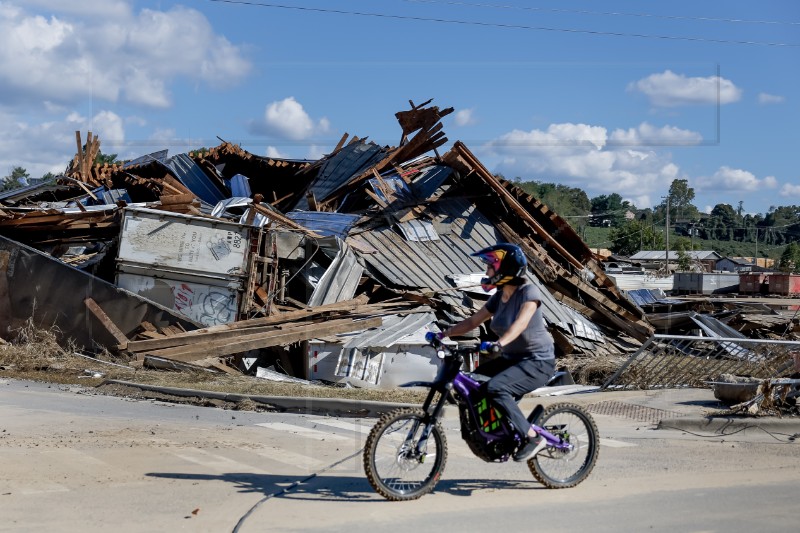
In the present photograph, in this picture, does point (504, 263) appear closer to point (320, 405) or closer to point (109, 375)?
point (320, 405)

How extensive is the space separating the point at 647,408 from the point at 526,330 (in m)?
4.93

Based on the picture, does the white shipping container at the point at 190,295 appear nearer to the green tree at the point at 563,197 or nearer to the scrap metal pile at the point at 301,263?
the scrap metal pile at the point at 301,263

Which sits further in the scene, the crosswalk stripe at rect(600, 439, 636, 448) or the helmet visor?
the crosswalk stripe at rect(600, 439, 636, 448)

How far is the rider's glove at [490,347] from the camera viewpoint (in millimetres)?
6270

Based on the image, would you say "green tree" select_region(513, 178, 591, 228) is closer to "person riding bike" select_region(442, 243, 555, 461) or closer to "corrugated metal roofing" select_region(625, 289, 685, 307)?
"corrugated metal roofing" select_region(625, 289, 685, 307)

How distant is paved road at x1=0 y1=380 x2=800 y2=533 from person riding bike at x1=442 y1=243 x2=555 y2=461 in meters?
0.73

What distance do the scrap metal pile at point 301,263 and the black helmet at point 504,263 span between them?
30.7ft

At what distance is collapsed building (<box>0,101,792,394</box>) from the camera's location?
16516 millimetres

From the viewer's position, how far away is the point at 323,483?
23.1 feet

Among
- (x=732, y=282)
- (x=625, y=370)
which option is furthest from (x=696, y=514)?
(x=732, y=282)

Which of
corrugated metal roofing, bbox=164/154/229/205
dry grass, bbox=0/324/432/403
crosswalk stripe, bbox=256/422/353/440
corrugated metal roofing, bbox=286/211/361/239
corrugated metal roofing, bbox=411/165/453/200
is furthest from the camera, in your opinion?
corrugated metal roofing, bbox=164/154/229/205

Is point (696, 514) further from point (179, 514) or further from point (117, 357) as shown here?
point (117, 357)

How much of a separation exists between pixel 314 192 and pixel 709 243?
438ft

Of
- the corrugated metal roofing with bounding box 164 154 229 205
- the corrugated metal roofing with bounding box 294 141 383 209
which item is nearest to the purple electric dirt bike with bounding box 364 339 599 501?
the corrugated metal roofing with bounding box 294 141 383 209
